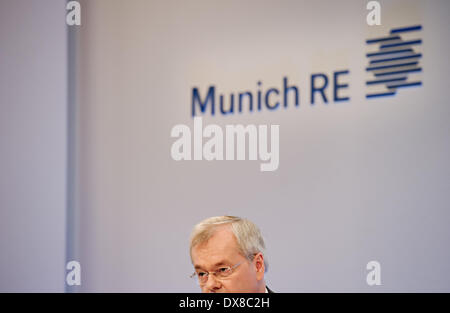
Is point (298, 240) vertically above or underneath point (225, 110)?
underneath

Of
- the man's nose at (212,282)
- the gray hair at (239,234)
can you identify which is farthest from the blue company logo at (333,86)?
the man's nose at (212,282)

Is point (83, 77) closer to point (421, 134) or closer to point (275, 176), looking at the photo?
point (275, 176)

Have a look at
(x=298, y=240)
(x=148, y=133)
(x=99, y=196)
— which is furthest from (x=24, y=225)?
(x=298, y=240)

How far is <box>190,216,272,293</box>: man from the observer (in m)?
2.80

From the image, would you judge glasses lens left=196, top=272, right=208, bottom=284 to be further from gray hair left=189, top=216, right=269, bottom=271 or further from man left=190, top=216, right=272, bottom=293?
gray hair left=189, top=216, right=269, bottom=271

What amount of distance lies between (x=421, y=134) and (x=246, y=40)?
62.5 inches

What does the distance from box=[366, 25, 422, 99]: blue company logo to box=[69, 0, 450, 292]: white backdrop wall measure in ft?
0.21

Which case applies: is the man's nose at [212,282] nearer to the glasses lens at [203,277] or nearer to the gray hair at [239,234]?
the glasses lens at [203,277]

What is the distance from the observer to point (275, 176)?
480cm

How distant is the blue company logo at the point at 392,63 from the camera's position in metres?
4.32

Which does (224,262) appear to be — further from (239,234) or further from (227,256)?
(239,234)

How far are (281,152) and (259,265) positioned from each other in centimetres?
199
